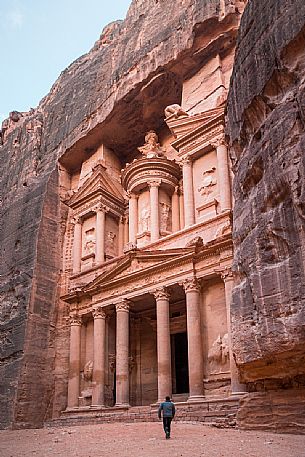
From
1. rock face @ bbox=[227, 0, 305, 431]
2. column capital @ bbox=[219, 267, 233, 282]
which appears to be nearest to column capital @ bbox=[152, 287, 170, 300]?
column capital @ bbox=[219, 267, 233, 282]

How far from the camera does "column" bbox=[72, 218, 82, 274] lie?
23391 mm

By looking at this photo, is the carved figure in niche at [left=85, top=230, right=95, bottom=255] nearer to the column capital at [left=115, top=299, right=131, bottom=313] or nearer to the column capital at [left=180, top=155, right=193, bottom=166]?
the column capital at [left=115, top=299, right=131, bottom=313]

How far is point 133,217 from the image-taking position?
2275cm

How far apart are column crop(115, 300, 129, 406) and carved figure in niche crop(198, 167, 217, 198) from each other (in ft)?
18.8

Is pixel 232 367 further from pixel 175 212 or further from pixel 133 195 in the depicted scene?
pixel 133 195

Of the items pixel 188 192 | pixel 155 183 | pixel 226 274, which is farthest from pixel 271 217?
pixel 155 183

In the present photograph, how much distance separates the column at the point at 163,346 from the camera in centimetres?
1637

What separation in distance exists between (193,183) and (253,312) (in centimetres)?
1355

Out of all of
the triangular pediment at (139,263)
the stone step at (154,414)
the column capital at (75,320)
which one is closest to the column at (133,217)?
the triangular pediment at (139,263)

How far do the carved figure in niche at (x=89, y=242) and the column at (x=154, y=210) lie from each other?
155 inches

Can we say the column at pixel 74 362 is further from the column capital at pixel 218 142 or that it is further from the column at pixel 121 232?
the column capital at pixel 218 142

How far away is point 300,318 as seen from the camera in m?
6.60

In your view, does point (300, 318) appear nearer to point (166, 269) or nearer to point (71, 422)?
point (166, 269)

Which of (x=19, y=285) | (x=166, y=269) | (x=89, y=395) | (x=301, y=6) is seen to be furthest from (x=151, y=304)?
(x=301, y=6)
